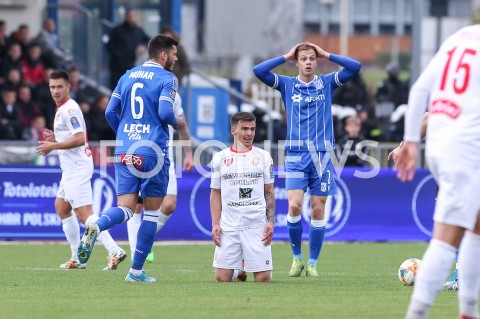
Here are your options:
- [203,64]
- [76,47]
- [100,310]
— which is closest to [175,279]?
[100,310]

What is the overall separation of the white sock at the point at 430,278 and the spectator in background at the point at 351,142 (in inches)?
515

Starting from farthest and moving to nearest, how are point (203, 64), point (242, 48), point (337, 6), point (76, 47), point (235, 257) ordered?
point (337, 6)
point (203, 64)
point (242, 48)
point (76, 47)
point (235, 257)

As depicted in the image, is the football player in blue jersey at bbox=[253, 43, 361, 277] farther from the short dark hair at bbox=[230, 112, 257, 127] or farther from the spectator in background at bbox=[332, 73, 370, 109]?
the spectator in background at bbox=[332, 73, 370, 109]

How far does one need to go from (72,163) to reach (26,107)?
9.07 m

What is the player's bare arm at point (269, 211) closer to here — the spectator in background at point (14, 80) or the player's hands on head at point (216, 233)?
the player's hands on head at point (216, 233)

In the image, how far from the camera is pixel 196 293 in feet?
33.6

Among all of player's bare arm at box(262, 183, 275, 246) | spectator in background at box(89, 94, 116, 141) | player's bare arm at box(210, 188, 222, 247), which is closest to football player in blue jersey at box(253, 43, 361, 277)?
player's bare arm at box(262, 183, 275, 246)

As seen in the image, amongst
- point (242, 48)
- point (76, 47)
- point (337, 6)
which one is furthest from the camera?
point (337, 6)

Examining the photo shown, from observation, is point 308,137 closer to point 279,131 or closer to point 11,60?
point 279,131

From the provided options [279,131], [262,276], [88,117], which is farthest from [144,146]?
[279,131]

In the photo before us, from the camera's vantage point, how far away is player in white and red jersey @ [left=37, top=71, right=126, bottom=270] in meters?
13.6

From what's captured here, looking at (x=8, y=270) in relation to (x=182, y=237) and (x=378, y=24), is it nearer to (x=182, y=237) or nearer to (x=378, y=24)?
(x=182, y=237)

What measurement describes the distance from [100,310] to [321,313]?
5.28 ft

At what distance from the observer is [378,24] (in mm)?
79688
